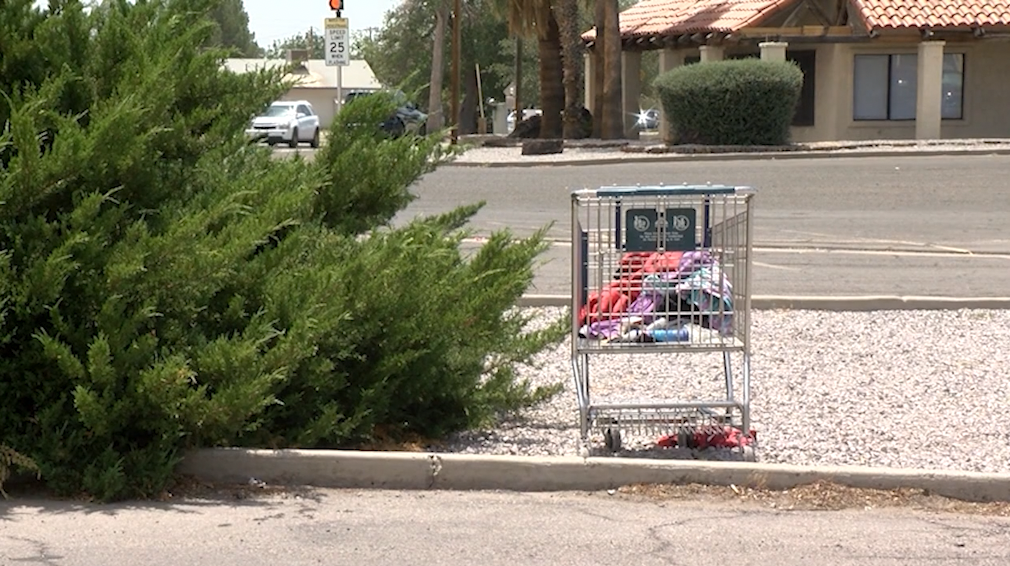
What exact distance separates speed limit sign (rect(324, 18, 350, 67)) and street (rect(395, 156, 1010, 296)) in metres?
2.54

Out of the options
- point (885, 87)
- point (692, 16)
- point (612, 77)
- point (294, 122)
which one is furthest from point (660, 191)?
point (294, 122)

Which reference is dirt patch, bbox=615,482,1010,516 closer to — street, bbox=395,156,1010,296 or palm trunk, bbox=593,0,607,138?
street, bbox=395,156,1010,296

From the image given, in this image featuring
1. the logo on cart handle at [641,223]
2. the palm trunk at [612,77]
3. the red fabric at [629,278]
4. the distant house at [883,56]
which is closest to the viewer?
the logo on cart handle at [641,223]

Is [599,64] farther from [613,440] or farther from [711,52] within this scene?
[613,440]

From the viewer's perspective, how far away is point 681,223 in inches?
284

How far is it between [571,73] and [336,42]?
17485 millimetres

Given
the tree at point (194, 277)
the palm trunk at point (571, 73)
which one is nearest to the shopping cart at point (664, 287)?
the tree at point (194, 277)

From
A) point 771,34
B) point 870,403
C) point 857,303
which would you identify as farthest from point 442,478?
point 771,34

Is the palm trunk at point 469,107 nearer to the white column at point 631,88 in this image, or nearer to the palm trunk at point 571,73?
the white column at point 631,88

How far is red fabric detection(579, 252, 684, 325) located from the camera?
24.1 feet

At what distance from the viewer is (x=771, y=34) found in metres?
38.2

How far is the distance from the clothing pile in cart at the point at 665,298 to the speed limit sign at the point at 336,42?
17.2m

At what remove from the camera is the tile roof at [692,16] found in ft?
126

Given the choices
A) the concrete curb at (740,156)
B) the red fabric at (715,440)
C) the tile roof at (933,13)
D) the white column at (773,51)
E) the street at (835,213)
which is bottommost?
the street at (835,213)
